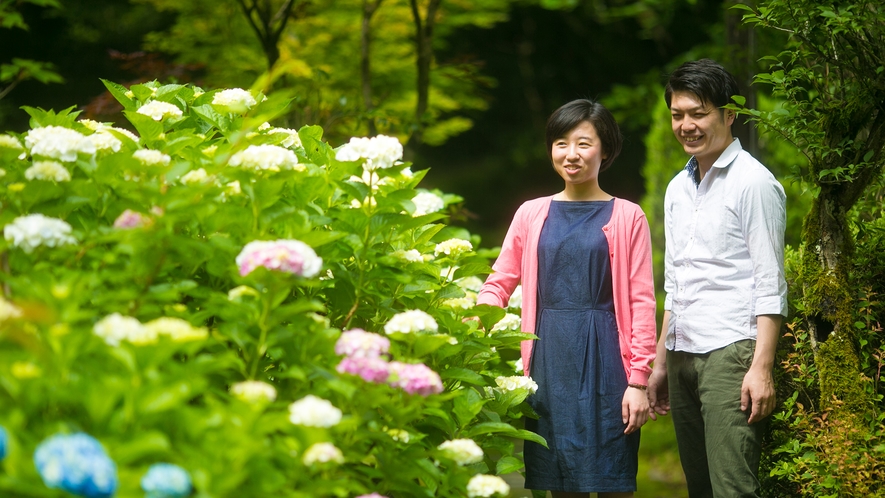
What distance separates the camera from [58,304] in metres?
1.69

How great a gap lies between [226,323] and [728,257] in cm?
173

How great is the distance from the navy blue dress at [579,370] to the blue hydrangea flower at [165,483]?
5.60ft

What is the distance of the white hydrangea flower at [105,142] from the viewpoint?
2230 mm

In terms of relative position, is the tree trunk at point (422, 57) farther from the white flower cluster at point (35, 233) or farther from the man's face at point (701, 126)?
the white flower cluster at point (35, 233)

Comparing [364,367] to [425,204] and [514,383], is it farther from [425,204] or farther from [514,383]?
[425,204]

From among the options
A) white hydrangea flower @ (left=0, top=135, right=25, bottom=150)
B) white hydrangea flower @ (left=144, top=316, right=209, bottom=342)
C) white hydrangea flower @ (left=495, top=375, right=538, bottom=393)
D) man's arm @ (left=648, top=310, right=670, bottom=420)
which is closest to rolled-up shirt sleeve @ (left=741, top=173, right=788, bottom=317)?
man's arm @ (left=648, top=310, right=670, bottom=420)

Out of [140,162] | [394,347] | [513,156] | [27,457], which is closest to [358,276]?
[394,347]

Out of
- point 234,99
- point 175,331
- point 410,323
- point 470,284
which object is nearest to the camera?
point 175,331

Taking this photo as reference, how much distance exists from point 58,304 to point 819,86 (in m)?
2.67

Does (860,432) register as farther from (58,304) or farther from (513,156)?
(513,156)

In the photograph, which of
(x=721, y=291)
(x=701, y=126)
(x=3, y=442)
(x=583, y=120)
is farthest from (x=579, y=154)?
(x=3, y=442)

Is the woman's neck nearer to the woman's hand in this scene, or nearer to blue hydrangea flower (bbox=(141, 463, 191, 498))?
the woman's hand

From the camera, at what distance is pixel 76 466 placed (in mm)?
1337

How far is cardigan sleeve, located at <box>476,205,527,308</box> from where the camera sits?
3039mm
